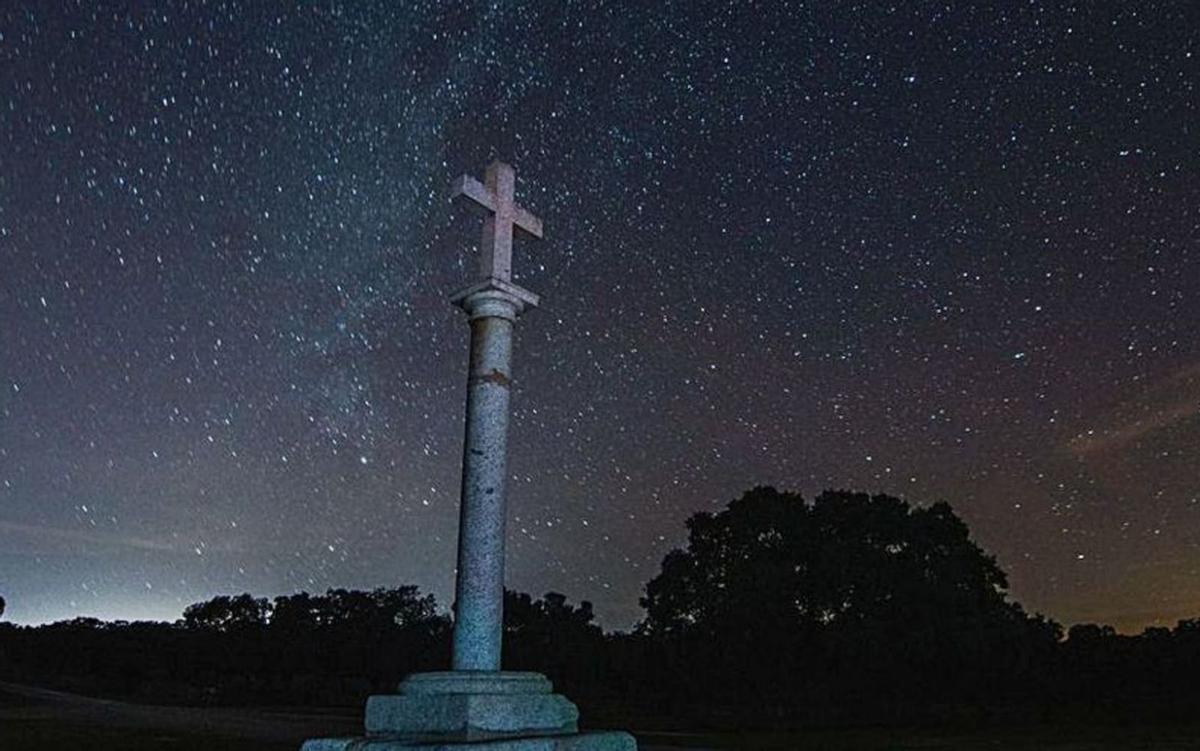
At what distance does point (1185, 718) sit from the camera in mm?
32844

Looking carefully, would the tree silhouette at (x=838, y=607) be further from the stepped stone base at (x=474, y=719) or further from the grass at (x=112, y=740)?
the stepped stone base at (x=474, y=719)

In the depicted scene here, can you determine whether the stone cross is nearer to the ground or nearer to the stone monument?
the stone monument

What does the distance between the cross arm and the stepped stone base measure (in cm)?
444

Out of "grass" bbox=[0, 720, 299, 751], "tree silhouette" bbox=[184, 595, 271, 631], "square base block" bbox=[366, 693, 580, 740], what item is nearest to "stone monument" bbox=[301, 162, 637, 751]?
"square base block" bbox=[366, 693, 580, 740]

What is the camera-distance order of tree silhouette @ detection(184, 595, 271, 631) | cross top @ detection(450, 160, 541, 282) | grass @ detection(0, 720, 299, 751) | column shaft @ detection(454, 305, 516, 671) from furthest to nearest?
tree silhouette @ detection(184, 595, 271, 631), grass @ detection(0, 720, 299, 751), cross top @ detection(450, 160, 541, 282), column shaft @ detection(454, 305, 516, 671)

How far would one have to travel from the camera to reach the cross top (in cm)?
934

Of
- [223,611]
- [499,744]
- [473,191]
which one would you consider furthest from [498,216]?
[223,611]

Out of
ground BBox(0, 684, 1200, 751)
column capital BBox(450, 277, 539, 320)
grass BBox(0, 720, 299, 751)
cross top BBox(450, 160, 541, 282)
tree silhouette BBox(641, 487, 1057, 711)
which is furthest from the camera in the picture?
tree silhouette BBox(641, 487, 1057, 711)

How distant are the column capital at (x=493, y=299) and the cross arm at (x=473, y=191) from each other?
0.92 meters

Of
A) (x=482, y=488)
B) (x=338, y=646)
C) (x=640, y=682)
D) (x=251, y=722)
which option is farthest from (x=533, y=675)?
(x=338, y=646)

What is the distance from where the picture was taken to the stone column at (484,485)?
8.18m

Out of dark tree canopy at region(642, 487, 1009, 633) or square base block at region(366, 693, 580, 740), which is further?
dark tree canopy at region(642, 487, 1009, 633)

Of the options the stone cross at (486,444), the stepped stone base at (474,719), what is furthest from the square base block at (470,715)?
the stone cross at (486,444)

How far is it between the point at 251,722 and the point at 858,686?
69.2 feet
